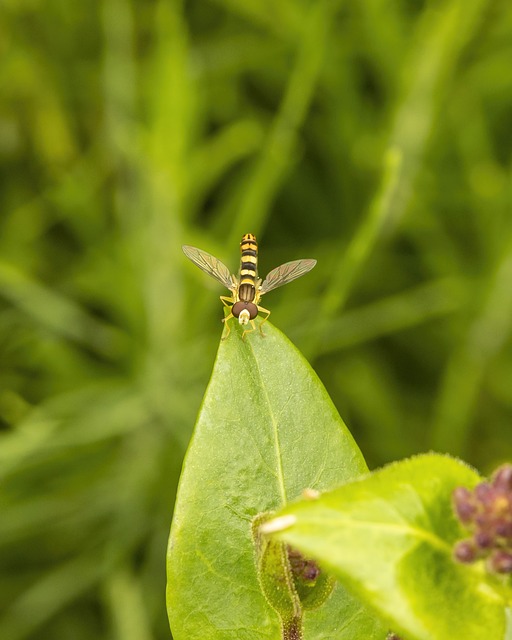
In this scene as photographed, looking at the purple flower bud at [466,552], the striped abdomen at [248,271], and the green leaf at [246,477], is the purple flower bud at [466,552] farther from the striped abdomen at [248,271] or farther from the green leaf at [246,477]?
the striped abdomen at [248,271]

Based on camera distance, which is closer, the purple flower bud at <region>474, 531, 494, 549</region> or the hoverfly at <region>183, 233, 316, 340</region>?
the purple flower bud at <region>474, 531, 494, 549</region>

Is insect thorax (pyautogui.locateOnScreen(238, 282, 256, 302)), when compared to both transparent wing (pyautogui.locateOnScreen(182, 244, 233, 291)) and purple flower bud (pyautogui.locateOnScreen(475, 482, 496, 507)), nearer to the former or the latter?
transparent wing (pyautogui.locateOnScreen(182, 244, 233, 291))

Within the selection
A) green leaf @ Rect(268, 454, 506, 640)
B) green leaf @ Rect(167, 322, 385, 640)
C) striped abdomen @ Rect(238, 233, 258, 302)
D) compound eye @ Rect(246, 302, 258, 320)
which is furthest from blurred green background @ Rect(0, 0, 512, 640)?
green leaf @ Rect(268, 454, 506, 640)

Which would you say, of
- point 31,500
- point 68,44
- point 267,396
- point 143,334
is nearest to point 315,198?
point 143,334

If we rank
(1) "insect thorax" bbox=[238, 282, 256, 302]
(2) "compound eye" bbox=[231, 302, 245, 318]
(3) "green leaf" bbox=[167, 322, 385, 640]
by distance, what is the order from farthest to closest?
(1) "insect thorax" bbox=[238, 282, 256, 302], (2) "compound eye" bbox=[231, 302, 245, 318], (3) "green leaf" bbox=[167, 322, 385, 640]

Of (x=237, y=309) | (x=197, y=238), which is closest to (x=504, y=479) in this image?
(x=237, y=309)

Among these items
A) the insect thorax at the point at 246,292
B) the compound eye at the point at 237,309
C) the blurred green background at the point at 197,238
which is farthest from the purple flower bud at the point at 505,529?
the blurred green background at the point at 197,238

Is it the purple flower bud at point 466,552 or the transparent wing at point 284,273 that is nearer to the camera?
the purple flower bud at point 466,552
